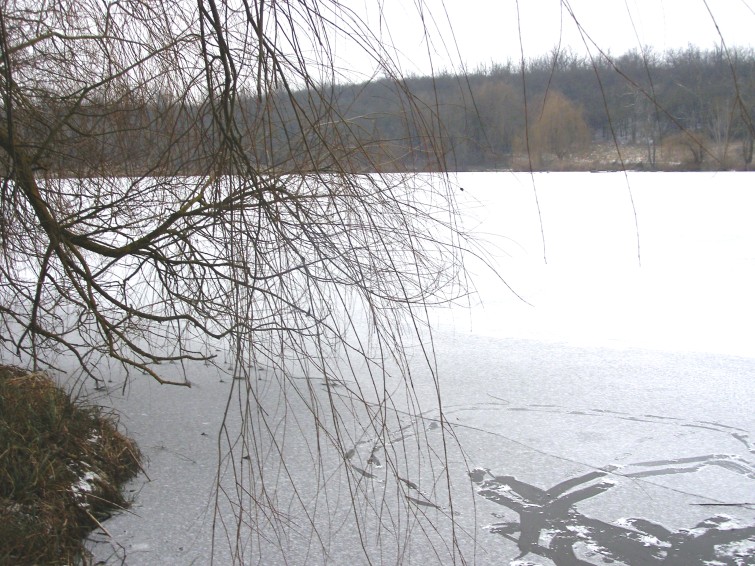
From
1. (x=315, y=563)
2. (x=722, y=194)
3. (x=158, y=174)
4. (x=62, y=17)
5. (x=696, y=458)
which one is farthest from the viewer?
(x=722, y=194)

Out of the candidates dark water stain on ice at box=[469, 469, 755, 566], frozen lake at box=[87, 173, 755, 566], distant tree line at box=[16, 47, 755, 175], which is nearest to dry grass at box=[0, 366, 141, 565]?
frozen lake at box=[87, 173, 755, 566]

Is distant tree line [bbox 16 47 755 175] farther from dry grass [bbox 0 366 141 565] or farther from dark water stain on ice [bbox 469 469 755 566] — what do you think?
dark water stain on ice [bbox 469 469 755 566]

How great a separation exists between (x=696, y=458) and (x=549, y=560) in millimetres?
654

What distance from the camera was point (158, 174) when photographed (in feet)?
5.31

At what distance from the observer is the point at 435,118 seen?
1191mm

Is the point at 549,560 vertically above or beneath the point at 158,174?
beneath

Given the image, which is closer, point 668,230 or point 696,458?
point 696,458

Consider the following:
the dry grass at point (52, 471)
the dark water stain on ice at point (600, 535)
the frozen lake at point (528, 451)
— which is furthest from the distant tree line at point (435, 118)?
the dark water stain on ice at point (600, 535)

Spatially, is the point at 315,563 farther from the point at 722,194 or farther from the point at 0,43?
the point at 722,194

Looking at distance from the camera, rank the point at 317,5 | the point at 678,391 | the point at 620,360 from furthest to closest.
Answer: the point at 620,360
the point at 678,391
the point at 317,5

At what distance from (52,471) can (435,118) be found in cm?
105

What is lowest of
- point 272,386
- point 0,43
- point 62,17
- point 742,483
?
point 742,483

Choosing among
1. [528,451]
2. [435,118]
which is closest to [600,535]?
[528,451]

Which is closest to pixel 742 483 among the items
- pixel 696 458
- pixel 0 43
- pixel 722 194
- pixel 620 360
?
pixel 696 458
